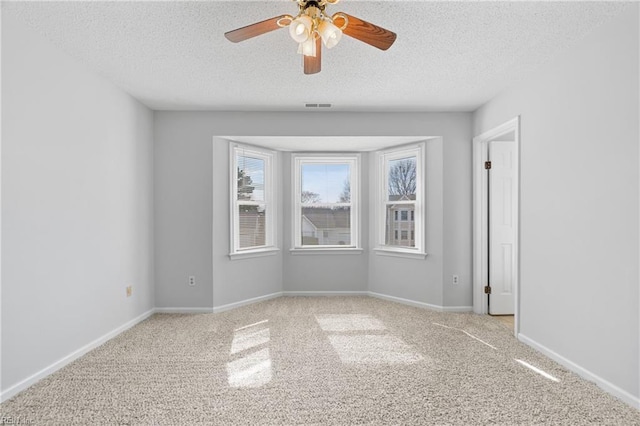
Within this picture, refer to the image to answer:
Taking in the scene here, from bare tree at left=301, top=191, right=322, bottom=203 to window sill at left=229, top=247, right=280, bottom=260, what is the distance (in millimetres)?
812

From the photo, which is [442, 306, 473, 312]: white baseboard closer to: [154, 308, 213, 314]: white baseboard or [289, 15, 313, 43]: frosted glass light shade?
[154, 308, 213, 314]: white baseboard

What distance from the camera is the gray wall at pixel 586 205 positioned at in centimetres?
215

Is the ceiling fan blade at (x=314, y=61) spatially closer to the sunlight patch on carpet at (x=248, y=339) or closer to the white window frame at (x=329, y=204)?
the sunlight patch on carpet at (x=248, y=339)

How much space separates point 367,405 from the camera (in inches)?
84.6

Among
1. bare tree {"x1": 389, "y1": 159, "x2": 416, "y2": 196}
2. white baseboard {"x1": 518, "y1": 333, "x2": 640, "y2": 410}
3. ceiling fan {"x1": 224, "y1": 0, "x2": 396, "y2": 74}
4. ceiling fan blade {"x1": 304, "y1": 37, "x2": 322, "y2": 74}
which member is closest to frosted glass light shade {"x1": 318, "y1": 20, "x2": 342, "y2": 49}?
ceiling fan {"x1": 224, "y1": 0, "x2": 396, "y2": 74}

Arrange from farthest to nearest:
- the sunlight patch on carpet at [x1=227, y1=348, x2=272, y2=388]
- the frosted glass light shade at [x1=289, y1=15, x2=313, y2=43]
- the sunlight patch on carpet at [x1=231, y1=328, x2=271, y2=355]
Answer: the sunlight patch on carpet at [x1=231, y1=328, x2=271, y2=355], the sunlight patch on carpet at [x1=227, y1=348, x2=272, y2=388], the frosted glass light shade at [x1=289, y1=15, x2=313, y2=43]

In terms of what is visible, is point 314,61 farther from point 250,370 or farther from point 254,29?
point 250,370

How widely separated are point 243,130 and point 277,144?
0.53 m

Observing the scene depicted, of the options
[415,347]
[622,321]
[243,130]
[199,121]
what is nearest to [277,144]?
[243,130]

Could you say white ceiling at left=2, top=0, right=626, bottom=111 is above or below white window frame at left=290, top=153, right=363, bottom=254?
above

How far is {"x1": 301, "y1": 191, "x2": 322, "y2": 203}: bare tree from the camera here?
5.09 m

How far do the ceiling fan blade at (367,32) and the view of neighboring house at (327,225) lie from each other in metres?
3.26

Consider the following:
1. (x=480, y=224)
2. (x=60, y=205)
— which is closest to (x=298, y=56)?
(x=60, y=205)

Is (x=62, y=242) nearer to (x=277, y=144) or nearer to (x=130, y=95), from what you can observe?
(x=130, y=95)
